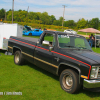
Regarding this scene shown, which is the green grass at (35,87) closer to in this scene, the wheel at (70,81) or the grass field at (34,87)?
the grass field at (34,87)

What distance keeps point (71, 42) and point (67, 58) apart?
A: 1093mm

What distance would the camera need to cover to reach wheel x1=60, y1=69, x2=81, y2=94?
13.9ft

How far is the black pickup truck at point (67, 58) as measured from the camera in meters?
4.01

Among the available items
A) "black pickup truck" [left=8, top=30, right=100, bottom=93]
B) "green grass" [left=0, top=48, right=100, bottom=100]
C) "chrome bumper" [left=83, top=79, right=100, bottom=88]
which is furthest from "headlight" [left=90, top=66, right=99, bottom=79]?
"green grass" [left=0, top=48, right=100, bottom=100]

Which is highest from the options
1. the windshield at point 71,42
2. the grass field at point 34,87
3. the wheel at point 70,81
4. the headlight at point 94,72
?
the windshield at point 71,42

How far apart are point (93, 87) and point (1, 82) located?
3129 mm

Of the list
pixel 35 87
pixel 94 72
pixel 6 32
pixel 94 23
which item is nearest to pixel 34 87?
pixel 35 87

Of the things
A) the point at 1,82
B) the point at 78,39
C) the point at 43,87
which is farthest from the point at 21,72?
the point at 78,39

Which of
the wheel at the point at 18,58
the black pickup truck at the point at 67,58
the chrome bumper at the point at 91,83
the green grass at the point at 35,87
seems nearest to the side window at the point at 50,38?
the black pickup truck at the point at 67,58

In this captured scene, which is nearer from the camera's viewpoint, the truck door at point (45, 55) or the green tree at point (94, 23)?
the truck door at point (45, 55)

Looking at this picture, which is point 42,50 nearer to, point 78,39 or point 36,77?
point 36,77

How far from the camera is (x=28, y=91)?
4.47 m

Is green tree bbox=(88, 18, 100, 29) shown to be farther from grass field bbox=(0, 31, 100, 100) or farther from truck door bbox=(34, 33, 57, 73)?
grass field bbox=(0, 31, 100, 100)

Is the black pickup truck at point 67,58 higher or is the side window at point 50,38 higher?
the side window at point 50,38
